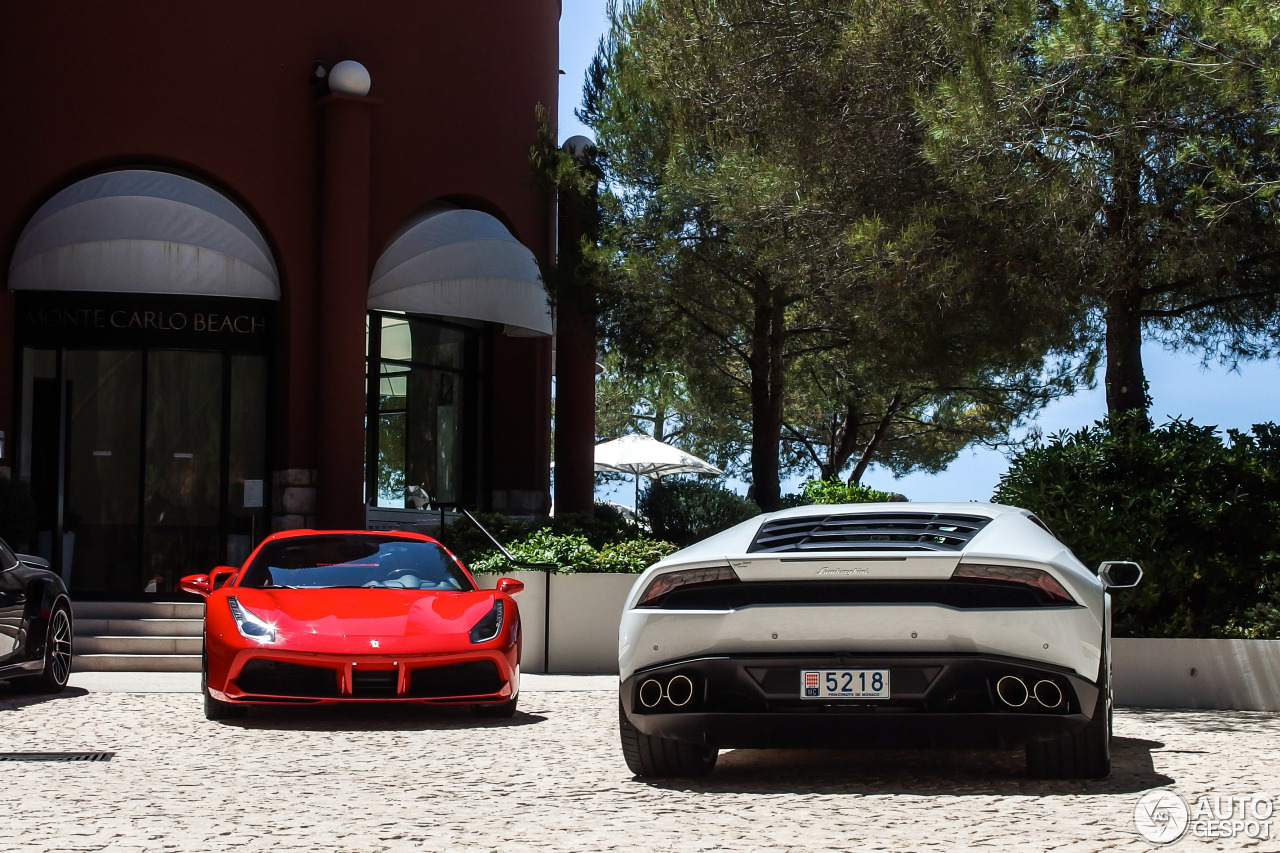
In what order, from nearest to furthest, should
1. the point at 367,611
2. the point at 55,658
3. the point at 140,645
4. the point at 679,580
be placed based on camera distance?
the point at 679,580 → the point at 367,611 → the point at 55,658 → the point at 140,645

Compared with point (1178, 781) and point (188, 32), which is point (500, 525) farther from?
point (1178, 781)

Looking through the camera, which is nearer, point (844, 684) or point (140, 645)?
point (844, 684)

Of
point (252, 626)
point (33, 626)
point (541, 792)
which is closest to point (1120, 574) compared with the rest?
point (541, 792)

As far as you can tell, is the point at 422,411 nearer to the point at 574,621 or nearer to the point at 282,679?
the point at 574,621

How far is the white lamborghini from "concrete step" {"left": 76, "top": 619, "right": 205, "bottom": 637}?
9.70m

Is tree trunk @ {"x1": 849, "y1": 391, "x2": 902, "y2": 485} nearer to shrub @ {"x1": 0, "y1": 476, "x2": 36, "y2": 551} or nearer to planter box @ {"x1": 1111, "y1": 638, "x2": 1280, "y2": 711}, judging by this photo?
shrub @ {"x1": 0, "y1": 476, "x2": 36, "y2": 551}

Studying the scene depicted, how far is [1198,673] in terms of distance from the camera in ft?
33.0

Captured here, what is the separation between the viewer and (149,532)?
59.3ft

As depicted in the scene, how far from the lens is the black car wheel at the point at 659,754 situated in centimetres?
643

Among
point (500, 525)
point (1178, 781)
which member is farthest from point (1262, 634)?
point (500, 525)

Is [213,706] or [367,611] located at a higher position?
[367,611]

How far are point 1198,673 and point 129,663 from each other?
30.4ft

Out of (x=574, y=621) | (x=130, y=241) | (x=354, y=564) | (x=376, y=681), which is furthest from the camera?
(x=130, y=241)

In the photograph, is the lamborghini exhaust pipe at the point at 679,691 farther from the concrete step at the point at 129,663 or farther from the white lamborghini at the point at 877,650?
the concrete step at the point at 129,663
